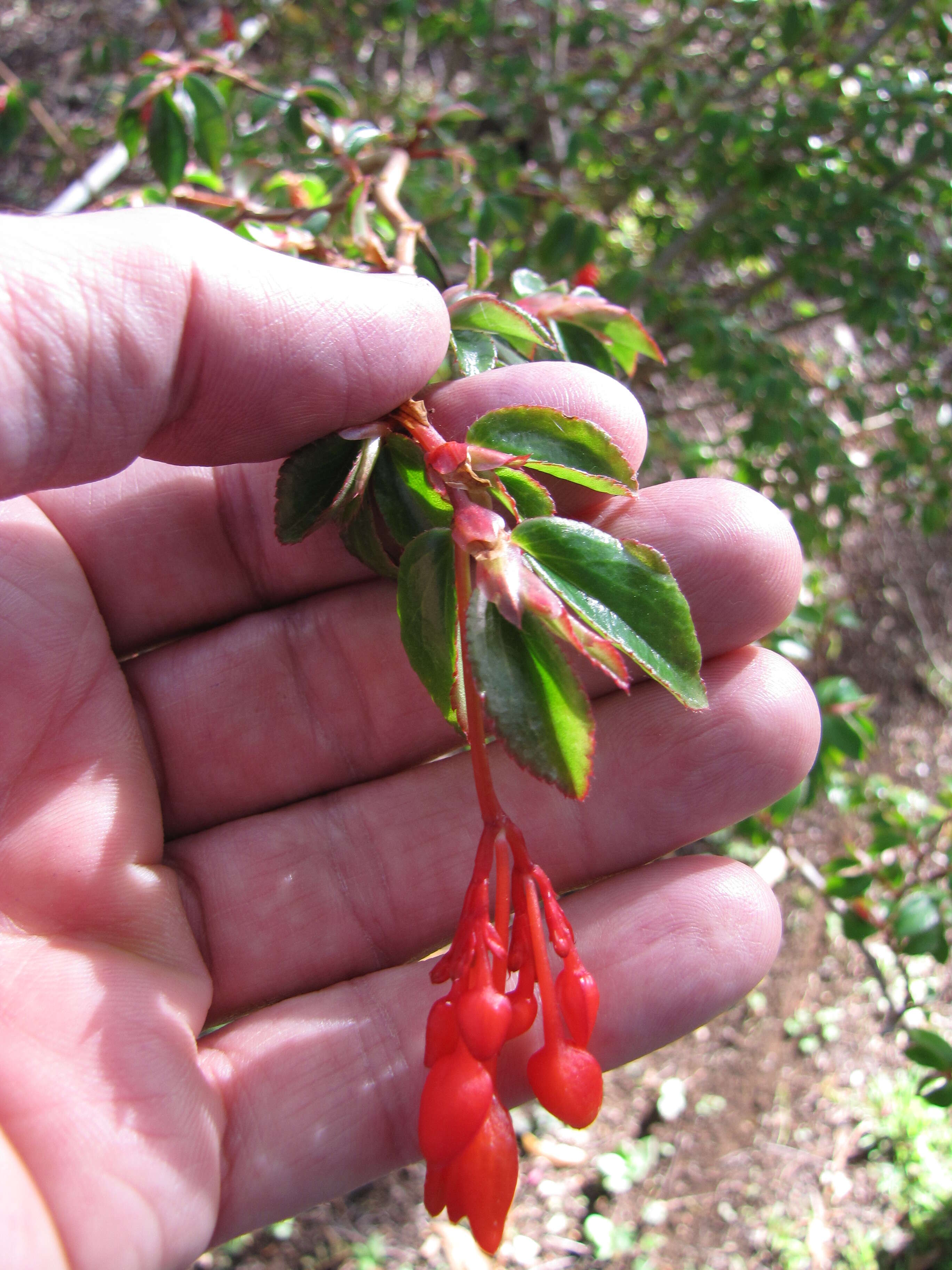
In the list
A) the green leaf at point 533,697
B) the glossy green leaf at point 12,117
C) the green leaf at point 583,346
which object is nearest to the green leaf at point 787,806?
the green leaf at point 583,346

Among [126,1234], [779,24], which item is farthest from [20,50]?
[126,1234]

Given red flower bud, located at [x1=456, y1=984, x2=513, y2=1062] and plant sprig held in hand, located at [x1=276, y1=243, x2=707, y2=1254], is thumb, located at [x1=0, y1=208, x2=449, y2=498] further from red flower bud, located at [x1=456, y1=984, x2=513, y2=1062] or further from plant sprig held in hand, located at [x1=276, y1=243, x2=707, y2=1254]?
red flower bud, located at [x1=456, y1=984, x2=513, y2=1062]

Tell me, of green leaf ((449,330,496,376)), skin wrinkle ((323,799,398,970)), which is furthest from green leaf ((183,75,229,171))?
skin wrinkle ((323,799,398,970))

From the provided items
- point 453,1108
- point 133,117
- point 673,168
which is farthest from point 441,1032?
point 673,168

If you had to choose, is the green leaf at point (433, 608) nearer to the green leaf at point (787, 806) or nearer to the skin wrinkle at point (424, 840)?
the skin wrinkle at point (424, 840)

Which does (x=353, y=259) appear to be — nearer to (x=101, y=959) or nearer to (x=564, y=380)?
(x=564, y=380)

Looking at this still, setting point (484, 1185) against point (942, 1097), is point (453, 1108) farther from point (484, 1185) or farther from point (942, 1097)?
point (942, 1097)
